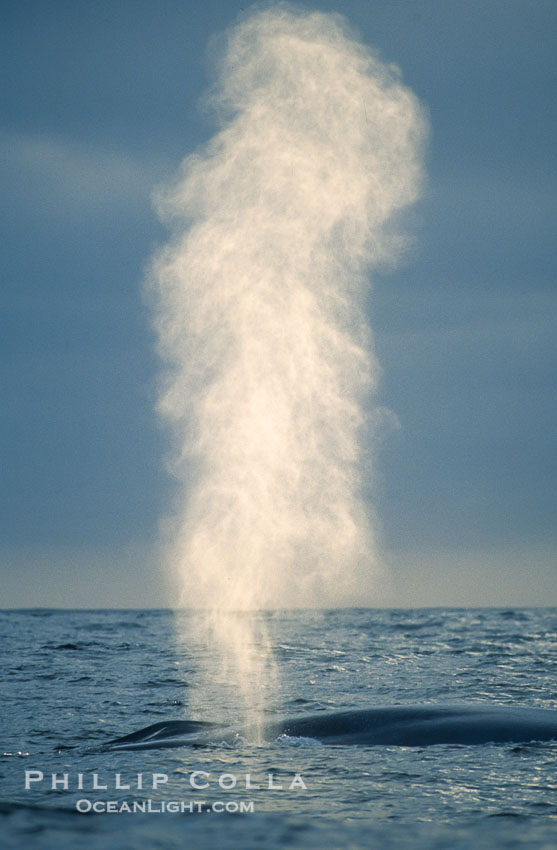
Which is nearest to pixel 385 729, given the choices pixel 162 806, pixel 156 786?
pixel 156 786

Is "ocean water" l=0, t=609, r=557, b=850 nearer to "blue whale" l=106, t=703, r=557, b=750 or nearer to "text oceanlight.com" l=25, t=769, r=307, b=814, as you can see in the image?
"text oceanlight.com" l=25, t=769, r=307, b=814

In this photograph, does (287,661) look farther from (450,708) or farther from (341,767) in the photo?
(341,767)

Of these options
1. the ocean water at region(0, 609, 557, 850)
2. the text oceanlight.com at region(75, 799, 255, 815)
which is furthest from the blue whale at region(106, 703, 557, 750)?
the text oceanlight.com at region(75, 799, 255, 815)

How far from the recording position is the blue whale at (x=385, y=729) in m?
13.0

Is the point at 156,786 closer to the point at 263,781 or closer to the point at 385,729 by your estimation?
the point at 263,781

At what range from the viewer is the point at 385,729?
44.4 feet

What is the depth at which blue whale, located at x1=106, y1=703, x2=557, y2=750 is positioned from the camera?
13.0 m

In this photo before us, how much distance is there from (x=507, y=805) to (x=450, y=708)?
4.88 m

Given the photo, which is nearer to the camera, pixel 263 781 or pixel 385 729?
pixel 263 781

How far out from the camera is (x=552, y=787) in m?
10.3

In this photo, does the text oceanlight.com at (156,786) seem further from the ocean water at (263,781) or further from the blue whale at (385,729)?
the blue whale at (385,729)

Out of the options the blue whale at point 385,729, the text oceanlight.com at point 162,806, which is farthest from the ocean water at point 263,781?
the blue whale at point 385,729

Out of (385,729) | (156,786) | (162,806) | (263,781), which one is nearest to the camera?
(162,806)

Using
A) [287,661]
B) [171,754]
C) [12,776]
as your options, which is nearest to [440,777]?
[171,754]
